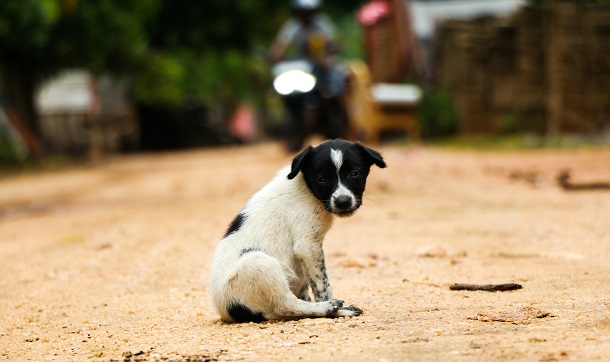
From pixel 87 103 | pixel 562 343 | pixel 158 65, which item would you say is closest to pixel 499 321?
pixel 562 343

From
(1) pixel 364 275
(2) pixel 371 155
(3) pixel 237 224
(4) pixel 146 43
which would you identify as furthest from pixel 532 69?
(3) pixel 237 224

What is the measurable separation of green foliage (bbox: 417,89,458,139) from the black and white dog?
54.4 feet

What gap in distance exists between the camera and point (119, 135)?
111 feet

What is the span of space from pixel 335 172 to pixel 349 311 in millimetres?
760

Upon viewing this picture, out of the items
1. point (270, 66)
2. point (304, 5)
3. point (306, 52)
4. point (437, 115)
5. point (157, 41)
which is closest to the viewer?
point (304, 5)

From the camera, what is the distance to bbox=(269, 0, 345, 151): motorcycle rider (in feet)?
51.7

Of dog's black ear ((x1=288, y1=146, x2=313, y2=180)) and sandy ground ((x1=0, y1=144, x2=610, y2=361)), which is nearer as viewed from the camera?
sandy ground ((x1=0, y1=144, x2=610, y2=361))

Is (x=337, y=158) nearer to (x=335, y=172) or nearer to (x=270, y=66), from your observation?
(x=335, y=172)

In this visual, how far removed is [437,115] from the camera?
71.1 feet

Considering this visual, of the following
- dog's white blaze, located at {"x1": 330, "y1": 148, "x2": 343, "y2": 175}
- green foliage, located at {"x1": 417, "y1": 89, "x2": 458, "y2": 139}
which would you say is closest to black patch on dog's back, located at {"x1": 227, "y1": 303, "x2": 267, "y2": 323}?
dog's white blaze, located at {"x1": 330, "y1": 148, "x2": 343, "y2": 175}

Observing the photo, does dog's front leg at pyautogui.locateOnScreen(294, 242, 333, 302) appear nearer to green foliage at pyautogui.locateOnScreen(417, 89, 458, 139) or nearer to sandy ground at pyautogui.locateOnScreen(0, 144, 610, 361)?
sandy ground at pyautogui.locateOnScreen(0, 144, 610, 361)

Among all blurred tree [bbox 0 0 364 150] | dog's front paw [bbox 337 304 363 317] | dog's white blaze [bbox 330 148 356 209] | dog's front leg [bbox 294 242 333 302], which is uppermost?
blurred tree [bbox 0 0 364 150]

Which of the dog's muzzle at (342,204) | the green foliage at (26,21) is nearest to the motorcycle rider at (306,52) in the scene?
the green foliage at (26,21)

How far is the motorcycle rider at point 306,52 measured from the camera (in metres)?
15.8
